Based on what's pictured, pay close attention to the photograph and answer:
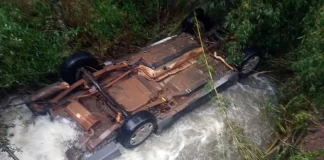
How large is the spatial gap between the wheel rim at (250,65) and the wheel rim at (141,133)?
7.44ft

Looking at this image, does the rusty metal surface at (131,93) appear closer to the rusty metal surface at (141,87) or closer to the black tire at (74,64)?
the rusty metal surface at (141,87)

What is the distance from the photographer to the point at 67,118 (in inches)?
216

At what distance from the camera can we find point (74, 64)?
576 centimetres

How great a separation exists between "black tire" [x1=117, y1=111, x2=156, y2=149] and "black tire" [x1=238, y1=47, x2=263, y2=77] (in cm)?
215

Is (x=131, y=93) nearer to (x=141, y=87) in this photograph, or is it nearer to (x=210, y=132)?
(x=141, y=87)

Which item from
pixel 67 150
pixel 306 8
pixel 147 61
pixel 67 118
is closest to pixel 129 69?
pixel 147 61

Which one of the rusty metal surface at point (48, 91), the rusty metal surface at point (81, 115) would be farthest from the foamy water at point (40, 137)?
the rusty metal surface at point (48, 91)

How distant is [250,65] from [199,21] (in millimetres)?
1318

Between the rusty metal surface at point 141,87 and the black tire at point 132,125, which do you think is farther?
the rusty metal surface at point 141,87

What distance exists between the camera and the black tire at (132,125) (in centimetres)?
504

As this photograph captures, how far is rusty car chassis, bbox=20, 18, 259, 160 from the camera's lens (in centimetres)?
521

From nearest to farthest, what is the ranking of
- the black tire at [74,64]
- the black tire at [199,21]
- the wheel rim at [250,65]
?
the black tire at [74,64] → the wheel rim at [250,65] → the black tire at [199,21]

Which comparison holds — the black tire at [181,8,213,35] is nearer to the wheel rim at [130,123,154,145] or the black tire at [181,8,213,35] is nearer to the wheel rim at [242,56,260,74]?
the wheel rim at [242,56,260,74]

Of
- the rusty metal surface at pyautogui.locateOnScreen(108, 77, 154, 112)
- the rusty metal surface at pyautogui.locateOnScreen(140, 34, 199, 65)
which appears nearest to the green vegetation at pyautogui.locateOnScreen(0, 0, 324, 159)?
the rusty metal surface at pyautogui.locateOnScreen(140, 34, 199, 65)
